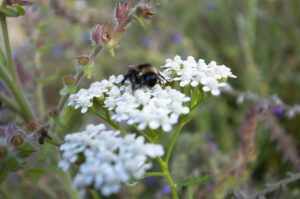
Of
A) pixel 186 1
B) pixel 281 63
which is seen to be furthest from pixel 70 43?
pixel 281 63

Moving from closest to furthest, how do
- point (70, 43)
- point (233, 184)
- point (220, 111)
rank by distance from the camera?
1. point (233, 184)
2. point (220, 111)
3. point (70, 43)

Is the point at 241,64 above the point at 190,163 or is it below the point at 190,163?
above

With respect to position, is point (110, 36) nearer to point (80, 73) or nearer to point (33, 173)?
point (80, 73)

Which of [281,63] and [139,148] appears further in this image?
[281,63]

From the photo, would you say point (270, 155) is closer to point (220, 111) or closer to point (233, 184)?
point (220, 111)

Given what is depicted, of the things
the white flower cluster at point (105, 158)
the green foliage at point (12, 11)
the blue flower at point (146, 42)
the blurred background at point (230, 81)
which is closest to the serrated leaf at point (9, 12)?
the green foliage at point (12, 11)

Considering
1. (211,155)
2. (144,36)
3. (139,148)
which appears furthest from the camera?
(144,36)

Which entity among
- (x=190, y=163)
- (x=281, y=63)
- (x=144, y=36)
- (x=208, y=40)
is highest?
(x=144, y=36)
